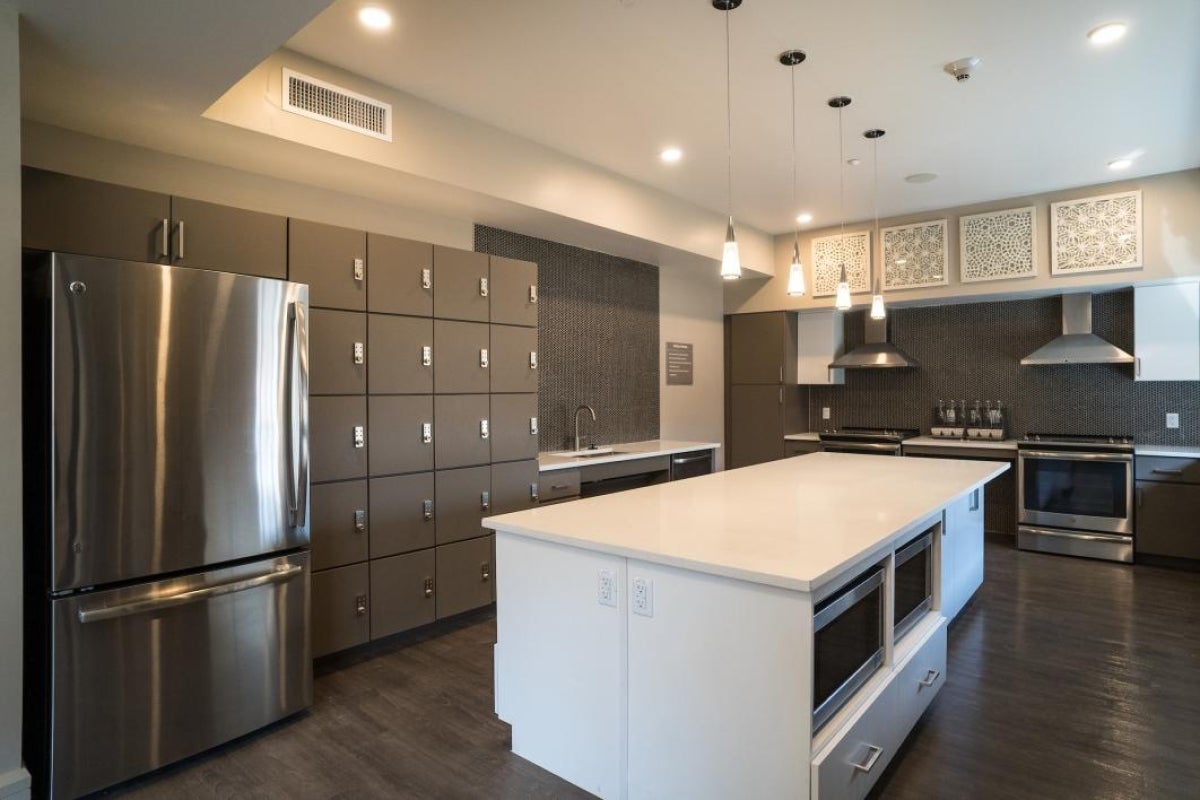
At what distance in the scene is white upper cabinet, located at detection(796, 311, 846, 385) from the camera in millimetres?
6383

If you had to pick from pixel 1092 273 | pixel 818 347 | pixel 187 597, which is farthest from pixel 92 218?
pixel 1092 273

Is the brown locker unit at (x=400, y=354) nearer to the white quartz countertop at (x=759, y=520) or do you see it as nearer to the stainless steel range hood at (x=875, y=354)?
the white quartz countertop at (x=759, y=520)

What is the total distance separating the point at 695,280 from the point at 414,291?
3.75 meters

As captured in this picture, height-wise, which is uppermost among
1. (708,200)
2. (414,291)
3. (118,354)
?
(708,200)

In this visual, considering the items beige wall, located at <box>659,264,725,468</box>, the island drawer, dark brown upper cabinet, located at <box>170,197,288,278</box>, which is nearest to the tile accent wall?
beige wall, located at <box>659,264,725,468</box>

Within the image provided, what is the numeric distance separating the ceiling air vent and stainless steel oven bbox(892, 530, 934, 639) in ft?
9.64

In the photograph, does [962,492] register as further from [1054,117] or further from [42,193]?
[42,193]

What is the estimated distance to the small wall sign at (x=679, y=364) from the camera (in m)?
6.16

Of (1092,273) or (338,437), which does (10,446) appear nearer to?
(338,437)

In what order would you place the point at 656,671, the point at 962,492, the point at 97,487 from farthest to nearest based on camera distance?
the point at 962,492, the point at 97,487, the point at 656,671

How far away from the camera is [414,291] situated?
337cm

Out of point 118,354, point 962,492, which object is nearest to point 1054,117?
A: point 962,492

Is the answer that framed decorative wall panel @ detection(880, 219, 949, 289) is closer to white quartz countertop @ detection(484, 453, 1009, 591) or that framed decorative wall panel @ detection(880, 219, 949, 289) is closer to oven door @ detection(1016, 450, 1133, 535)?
oven door @ detection(1016, 450, 1133, 535)

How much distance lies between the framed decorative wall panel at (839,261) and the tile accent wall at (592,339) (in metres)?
1.57
